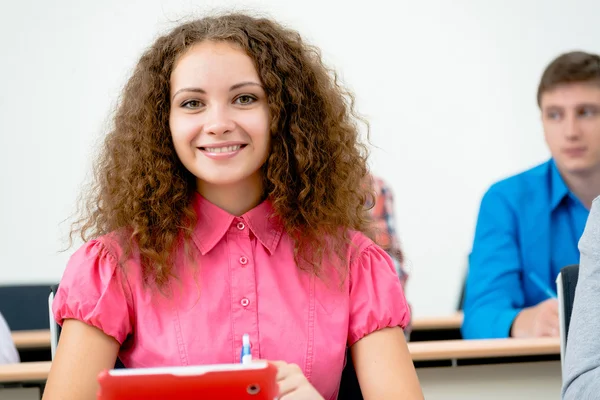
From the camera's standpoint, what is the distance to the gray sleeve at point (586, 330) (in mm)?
1219

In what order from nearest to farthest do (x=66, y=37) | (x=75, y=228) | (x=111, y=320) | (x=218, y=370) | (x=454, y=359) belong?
(x=218, y=370), (x=111, y=320), (x=75, y=228), (x=454, y=359), (x=66, y=37)

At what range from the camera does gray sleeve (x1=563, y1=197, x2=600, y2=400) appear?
1.22 meters

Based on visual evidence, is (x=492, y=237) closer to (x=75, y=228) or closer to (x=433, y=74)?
(x=75, y=228)

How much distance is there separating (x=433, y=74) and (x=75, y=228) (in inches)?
132

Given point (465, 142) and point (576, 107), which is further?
point (465, 142)

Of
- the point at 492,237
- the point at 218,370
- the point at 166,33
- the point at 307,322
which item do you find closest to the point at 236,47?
the point at 166,33

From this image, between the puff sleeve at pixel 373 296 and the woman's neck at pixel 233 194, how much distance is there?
22 centimetres

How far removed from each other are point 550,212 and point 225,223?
4.51 ft

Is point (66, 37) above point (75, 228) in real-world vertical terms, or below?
A: above

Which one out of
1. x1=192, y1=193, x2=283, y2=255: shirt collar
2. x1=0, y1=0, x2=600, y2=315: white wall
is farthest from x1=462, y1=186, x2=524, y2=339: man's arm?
x1=0, y1=0, x2=600, y2=315: white wall

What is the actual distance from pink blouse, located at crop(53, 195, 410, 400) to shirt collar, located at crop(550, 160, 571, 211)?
119 centimetres

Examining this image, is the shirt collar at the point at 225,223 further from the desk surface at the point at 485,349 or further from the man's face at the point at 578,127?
the man's face at the point at 578,127

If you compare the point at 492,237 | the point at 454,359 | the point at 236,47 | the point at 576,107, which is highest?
the point at 236,47

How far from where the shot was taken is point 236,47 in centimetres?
142
